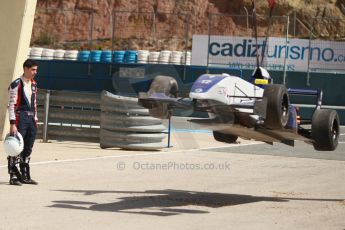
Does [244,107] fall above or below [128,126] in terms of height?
above

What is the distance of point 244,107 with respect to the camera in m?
10.3

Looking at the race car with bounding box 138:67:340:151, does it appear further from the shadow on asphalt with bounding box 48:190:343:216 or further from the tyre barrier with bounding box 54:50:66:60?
the tyre barrier with bounding box 54:50:66:60

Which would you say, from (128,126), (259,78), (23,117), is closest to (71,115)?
(128,126)

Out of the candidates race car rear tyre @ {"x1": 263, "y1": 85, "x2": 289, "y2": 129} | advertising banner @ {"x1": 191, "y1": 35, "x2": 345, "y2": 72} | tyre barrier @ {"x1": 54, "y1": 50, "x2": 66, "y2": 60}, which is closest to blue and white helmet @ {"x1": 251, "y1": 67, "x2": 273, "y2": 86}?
race car rear tyre @ {"x1": 263, "y1": 85, "x2": 289, "y2": 129}

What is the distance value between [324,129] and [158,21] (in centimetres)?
4850

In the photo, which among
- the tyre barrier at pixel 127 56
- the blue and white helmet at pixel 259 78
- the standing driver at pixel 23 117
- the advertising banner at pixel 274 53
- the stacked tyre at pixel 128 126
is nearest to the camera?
the blue and white helmet at pixel 259 78

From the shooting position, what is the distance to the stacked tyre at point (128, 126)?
17188mm

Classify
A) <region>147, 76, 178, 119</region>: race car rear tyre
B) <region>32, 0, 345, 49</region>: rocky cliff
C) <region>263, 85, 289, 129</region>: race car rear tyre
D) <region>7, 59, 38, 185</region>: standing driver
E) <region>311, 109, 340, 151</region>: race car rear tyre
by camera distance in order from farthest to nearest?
<region>32, 0, 345, 49</region>: rocky cliff, <region>7, 59, 38, 185</region>: standing driver, <region>311, 109, 340, 151</region>: race car rear tyre, <region>147, 76, 178, 119</region>: race car rear tyre, <region>263, 85, 289, 129</region>: race car rear tyre

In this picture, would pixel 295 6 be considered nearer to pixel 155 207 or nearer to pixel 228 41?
pixel 228 41

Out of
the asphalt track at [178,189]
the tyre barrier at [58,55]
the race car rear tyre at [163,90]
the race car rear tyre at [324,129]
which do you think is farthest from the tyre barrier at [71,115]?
the tyre barrier at [58,55]

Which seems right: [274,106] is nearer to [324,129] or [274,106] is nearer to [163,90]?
[324,129]

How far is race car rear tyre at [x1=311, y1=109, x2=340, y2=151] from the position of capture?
36.1ft

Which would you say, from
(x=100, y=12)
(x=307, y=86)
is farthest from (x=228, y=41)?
(x=100, y=12)

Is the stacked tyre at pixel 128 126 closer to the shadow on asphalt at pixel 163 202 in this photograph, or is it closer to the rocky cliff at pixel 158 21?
the shadow on asphalt at pixel 163 202
